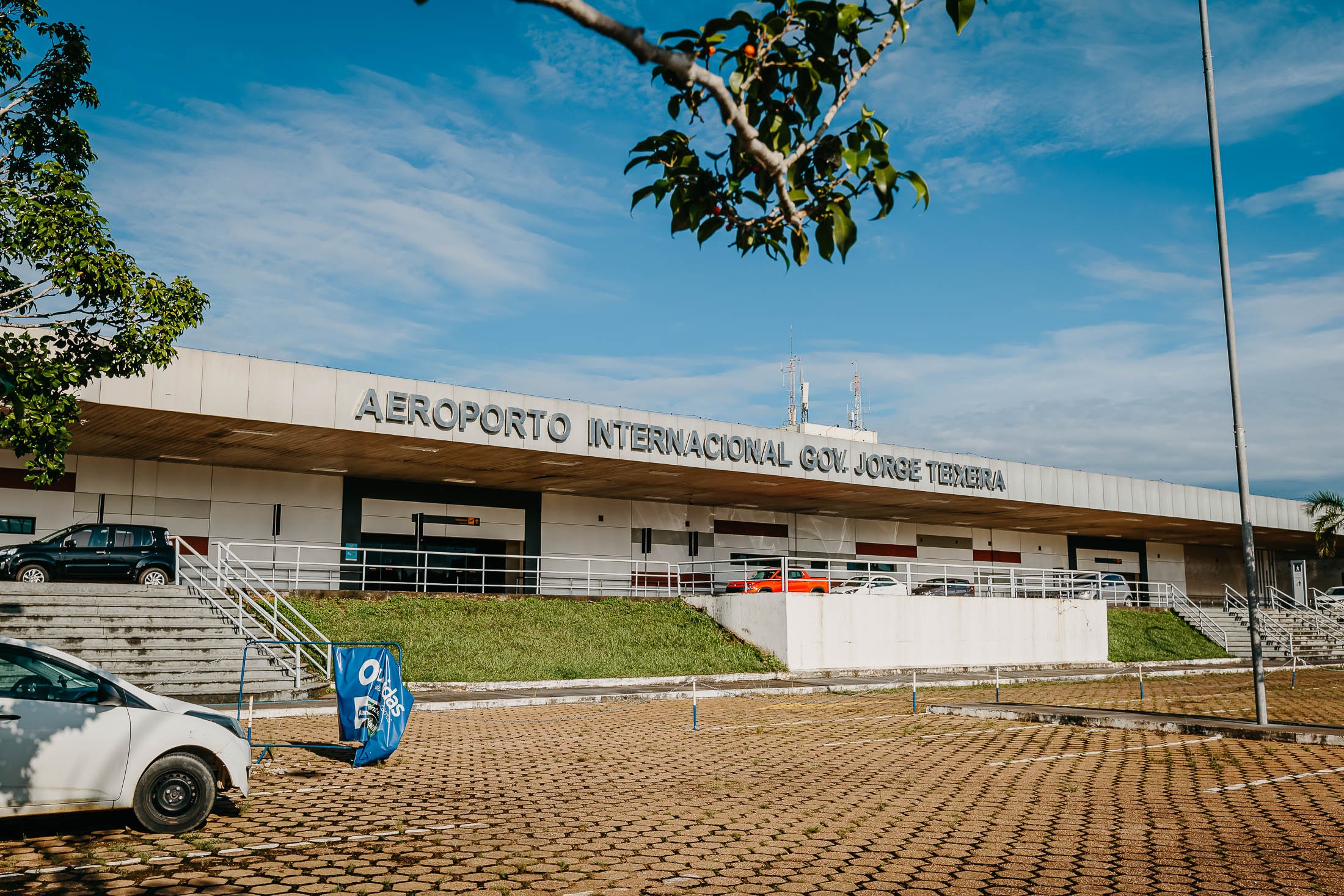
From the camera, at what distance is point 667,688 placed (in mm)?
22531

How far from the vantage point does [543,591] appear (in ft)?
121

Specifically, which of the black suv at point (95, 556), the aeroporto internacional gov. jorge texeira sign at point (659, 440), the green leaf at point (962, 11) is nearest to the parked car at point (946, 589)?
the aeroporto internacional gov. jorge texeira sign at point (659, 440)

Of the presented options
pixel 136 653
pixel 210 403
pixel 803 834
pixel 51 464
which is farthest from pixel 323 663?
pixel 803 834

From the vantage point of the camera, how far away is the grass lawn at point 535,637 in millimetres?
22828

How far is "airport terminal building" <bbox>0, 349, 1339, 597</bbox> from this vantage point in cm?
2567

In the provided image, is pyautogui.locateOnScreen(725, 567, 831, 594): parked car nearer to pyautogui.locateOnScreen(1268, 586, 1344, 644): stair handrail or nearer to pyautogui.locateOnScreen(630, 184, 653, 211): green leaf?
pyautogui.locateOnScreen(1268, 586, 1344, 644): stair handrail

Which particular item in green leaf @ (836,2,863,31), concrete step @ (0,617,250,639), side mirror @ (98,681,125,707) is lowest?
side mirror @ (98,681,125,707)

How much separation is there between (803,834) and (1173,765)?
18.7ft

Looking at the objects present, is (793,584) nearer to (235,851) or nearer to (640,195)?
(235,851)

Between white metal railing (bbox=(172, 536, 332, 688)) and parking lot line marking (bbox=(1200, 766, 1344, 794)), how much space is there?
14.9m

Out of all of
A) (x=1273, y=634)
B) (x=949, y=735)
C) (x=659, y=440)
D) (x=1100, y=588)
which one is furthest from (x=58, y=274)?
(x=1273, y=634)

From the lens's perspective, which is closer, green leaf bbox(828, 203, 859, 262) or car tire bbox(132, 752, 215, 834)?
green leaf bbox(828, 203, 859, 262)

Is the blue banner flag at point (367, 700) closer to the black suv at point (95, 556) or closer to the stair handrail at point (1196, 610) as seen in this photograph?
the black suv at point (95, 556)

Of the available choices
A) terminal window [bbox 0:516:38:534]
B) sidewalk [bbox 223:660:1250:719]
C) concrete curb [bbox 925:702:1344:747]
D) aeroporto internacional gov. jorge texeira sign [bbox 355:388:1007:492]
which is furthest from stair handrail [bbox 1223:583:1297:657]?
terminal window [bbox 0:516:38:534]
